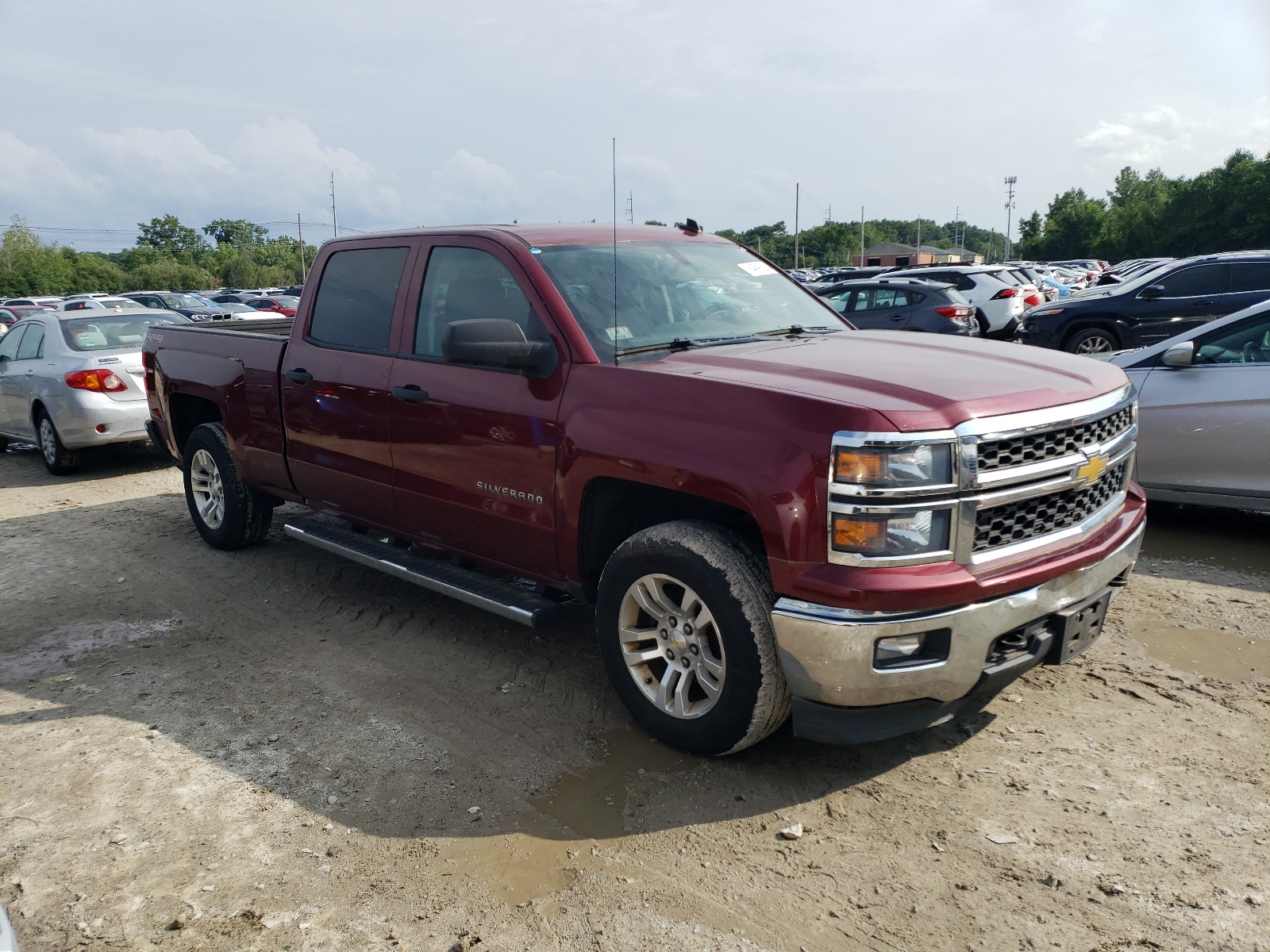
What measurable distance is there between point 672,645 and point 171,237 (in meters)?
118

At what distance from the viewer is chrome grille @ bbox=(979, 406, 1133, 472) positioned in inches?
122

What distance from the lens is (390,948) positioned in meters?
2.72

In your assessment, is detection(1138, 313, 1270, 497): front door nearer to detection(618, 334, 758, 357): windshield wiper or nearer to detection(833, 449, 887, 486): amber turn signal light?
detection(618, 334, 758, 357): windshield wiper

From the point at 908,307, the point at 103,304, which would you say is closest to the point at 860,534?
the point at 908,307

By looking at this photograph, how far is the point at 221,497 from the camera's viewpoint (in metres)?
6.39

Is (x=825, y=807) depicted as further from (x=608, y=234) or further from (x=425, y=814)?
(x=608, y=234)

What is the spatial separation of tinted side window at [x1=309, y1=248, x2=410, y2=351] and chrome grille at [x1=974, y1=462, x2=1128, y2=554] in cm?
293

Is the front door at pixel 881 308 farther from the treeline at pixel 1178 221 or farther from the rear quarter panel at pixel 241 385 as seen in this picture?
the treeline at pixel 1178 221

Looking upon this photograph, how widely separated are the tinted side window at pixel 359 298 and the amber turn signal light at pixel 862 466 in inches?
102

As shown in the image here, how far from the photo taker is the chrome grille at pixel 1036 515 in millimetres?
3156

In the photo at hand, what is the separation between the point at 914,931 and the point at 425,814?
1.64 m

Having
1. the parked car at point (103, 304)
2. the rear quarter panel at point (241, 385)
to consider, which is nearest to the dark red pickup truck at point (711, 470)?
the rear quarter panel at point (241, 385)

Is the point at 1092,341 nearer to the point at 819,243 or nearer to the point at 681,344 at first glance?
the point at 681,344

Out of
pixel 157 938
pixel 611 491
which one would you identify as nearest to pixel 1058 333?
pixel 611 491
